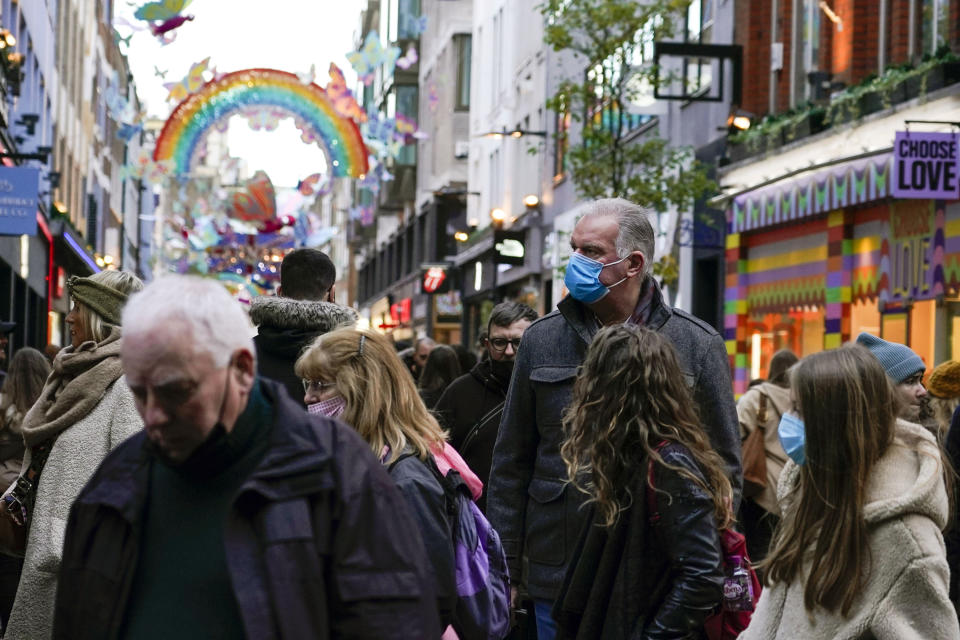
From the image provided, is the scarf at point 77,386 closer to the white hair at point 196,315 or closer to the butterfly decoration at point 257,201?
the white hair at point 196,315

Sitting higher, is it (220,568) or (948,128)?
(948,128)

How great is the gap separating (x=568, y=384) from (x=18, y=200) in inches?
629

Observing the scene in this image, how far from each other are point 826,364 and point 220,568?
1963 mm

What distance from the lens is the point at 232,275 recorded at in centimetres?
4812

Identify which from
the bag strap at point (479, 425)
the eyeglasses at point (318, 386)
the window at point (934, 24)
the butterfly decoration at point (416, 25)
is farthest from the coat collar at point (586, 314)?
the butterfly decoration at point (416, 25)

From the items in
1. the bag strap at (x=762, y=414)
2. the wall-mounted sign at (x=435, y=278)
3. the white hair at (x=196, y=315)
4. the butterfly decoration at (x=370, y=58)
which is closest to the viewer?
the white hair at (x=196, y=315)

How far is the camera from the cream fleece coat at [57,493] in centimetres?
Result: 571

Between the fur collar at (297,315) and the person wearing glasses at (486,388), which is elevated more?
the fur collar at (297,315)

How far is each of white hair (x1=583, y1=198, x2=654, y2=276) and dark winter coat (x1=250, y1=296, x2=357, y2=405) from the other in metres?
1.13

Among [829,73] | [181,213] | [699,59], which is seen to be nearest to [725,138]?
[699,59]

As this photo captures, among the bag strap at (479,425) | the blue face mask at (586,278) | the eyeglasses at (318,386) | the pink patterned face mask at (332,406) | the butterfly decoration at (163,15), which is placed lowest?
the bag strap at (479,425)

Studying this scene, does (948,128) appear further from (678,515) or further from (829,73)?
(678,515)

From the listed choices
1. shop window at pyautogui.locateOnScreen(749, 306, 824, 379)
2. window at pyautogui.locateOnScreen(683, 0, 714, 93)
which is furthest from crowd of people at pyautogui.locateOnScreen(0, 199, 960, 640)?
window at pyautogui.locateOnScreen(683, 0, 714, 93)

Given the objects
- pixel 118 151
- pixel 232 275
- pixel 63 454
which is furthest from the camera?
pixel 118 151
